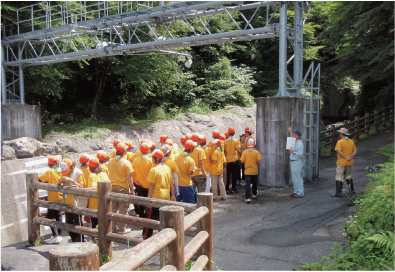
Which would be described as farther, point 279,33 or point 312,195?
point 279,33

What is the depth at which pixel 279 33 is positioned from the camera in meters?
11.6

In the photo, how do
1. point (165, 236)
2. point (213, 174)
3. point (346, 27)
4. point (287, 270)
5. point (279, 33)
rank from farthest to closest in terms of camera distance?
point (346, 27) → point (279, 33) → point (213, 174) → point (287, 270) → point (165, 236)

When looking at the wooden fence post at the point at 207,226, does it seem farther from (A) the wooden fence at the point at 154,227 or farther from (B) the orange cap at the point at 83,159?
(B) the orange cap at the point at 83,159

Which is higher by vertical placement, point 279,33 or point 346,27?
point 346,27

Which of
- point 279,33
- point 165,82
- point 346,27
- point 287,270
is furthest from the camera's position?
point 165,82

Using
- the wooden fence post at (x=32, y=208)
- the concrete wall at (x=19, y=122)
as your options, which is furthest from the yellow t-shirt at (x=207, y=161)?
the concrete wall at (x=19, y=122)

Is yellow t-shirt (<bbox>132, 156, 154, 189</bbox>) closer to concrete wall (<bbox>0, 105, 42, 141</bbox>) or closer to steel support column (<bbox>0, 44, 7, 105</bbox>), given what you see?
concrete wall (<bbox>0, 105, 42, 141</bbox>)

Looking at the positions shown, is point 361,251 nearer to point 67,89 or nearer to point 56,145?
point 56,145

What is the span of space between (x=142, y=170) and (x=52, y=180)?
181cm

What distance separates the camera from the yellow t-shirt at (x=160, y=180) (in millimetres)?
6707

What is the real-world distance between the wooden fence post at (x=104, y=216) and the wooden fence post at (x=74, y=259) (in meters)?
3.32

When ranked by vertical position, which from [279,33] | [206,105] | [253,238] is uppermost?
[279,33]

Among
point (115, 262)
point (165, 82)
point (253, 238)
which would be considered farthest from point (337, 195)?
point (165, 82)

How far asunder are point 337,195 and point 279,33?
17.8 ft
